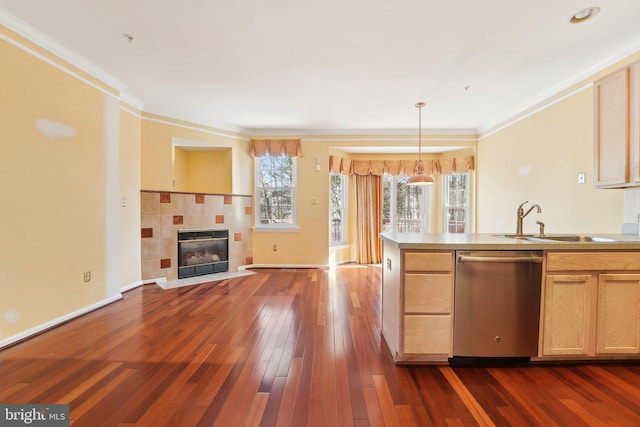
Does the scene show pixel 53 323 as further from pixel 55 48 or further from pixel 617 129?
pixel 617 129

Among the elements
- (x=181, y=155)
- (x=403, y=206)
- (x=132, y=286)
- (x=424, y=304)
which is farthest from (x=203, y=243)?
(x=403, y=206)

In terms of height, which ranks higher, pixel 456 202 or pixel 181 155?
pixel 181 155

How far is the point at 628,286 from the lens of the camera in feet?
6.25

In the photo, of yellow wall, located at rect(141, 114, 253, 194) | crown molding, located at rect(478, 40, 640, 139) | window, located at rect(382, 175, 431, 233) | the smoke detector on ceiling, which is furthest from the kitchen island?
window, located at rect(382, 175, 431, 233)

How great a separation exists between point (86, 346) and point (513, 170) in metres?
5.41

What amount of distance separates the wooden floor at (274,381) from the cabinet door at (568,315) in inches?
6.4

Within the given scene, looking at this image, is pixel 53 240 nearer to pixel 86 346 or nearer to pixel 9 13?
pixel 86 346

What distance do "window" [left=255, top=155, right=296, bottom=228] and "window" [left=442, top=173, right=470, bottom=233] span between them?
327 centimetres

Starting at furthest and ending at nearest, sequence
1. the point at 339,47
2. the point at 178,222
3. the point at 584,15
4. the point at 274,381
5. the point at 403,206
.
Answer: the point at 403,206, the point at 178,222, the point at 339,47, the point at 584,15, the point at 274,381

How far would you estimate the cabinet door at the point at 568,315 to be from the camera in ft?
6.26

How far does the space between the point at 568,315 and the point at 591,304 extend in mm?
176

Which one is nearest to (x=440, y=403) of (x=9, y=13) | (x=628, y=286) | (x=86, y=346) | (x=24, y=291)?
(x=628, y=286)

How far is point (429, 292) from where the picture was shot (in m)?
1.92

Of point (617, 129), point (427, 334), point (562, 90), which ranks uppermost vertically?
point (562, 90)
